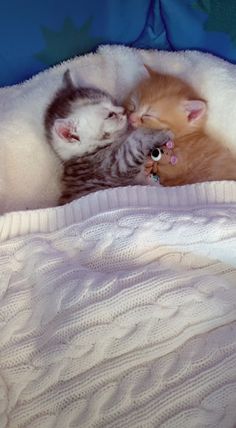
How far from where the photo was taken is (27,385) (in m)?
1.20

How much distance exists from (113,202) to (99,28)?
0.63m

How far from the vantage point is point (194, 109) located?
5.70 feet

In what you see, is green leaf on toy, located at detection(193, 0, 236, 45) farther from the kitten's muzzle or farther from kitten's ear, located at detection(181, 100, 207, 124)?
the kitten's muzzle

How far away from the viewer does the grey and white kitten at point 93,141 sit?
1.69 meters

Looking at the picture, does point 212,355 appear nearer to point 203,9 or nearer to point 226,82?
point 226,82

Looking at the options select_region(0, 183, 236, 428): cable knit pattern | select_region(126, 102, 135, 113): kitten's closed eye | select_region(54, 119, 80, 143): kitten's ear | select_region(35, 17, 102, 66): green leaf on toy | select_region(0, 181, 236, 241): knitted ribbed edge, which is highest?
select_region(35, 17, 102, 66): green leaf on toy

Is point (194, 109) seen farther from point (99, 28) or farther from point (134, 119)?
point (99, 28)

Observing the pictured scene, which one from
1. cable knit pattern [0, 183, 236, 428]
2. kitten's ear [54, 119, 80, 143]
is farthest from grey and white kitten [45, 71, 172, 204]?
cable knit pattern [0, 183, 236, 428]

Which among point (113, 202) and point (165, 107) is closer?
point (113, 202)

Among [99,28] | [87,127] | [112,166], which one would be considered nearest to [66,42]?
[99,28]

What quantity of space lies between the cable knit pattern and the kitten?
0.28 m

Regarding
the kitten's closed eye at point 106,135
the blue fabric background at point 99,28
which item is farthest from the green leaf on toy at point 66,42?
the kitten's closed eye at point 106,135

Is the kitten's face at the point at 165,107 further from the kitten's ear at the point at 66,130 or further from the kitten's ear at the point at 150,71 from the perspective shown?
the kitten's ear at the point at 66,130

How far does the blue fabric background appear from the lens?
5.44ft
